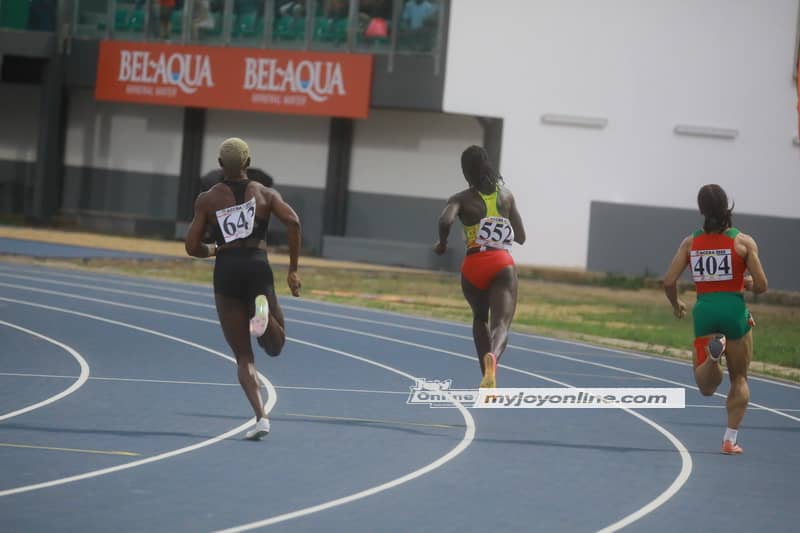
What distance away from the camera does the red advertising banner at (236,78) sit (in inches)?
1355

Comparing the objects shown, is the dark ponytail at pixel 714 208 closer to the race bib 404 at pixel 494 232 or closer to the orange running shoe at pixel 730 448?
the orange running shoe at pixel 730 448

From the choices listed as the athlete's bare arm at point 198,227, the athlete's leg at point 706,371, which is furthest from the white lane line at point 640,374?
the athlete's bare arm at point 198,227

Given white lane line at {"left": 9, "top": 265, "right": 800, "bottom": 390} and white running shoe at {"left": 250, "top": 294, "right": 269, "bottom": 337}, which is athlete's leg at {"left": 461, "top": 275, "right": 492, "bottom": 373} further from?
white lane line at {"left": 9, "top": 265, "right": 800, "bottom": 390}

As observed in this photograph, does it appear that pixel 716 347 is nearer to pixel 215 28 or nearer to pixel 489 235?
pixel 489 235

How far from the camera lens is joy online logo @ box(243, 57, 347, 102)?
34469 millimetres

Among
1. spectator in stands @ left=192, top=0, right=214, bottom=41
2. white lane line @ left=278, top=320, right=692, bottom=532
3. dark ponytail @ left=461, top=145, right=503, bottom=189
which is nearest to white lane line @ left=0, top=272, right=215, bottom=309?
white lane line @ left=278, top=320, right=692, bottom=532

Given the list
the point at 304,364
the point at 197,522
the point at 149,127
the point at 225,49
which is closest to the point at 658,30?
the point at 225,49

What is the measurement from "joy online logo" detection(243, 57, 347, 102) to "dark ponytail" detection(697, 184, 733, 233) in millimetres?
24668

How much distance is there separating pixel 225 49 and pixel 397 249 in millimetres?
6485

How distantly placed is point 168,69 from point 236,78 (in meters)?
1.82

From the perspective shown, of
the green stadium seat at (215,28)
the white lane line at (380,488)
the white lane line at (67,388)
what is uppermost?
the green stadium seat at (215,28)

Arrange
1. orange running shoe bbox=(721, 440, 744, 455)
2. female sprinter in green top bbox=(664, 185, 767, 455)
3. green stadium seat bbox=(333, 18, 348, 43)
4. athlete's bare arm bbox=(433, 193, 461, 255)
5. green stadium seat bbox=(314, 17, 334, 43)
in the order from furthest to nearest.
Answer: green stadium seat bbox=(314, 17, 334, 43) < green stadium seat bbox=(333, 18, 348, 43) < athlete's bare arm bbox=(433, 193, 461, 255) < orange running shoe bbox=(721, 440, 744, 455) < female sprinter in green top bbox=(664, 185, 767, 455)

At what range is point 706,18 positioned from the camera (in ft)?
106

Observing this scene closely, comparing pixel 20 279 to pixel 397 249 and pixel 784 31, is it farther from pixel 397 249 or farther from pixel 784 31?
pixel 784 31
